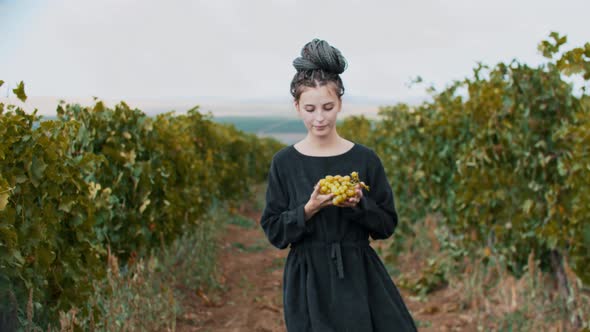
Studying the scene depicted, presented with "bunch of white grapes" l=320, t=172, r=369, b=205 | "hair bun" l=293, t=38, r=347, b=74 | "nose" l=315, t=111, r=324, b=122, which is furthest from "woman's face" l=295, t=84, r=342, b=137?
"bunch of white grapes" l=320, t=172, r=369, b=205

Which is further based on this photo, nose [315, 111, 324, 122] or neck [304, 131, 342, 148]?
neck [304, 131, 342, 148]

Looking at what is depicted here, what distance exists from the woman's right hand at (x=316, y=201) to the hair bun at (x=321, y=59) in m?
0.58

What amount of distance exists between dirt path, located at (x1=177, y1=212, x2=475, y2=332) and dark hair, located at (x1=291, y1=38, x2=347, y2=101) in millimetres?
3217

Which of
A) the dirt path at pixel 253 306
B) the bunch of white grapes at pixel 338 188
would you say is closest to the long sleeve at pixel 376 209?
the bunch of white grapes at pixel 338 188

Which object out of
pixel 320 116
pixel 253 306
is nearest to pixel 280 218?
pixel 320 116

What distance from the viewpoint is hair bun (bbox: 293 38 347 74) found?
2.94 metres

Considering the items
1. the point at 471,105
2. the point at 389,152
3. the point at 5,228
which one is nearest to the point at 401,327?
the point at 5,228

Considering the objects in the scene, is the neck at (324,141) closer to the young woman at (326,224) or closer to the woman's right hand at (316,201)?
the young woman at (326,224)

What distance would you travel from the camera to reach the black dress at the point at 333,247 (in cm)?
287

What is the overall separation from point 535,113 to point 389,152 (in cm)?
447

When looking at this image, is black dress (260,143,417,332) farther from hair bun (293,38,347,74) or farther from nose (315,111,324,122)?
hair bun (293,38,347,74)

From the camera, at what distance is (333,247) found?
291cm

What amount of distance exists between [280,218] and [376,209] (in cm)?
45

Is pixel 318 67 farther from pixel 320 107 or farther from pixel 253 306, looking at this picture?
pixel 253 306
